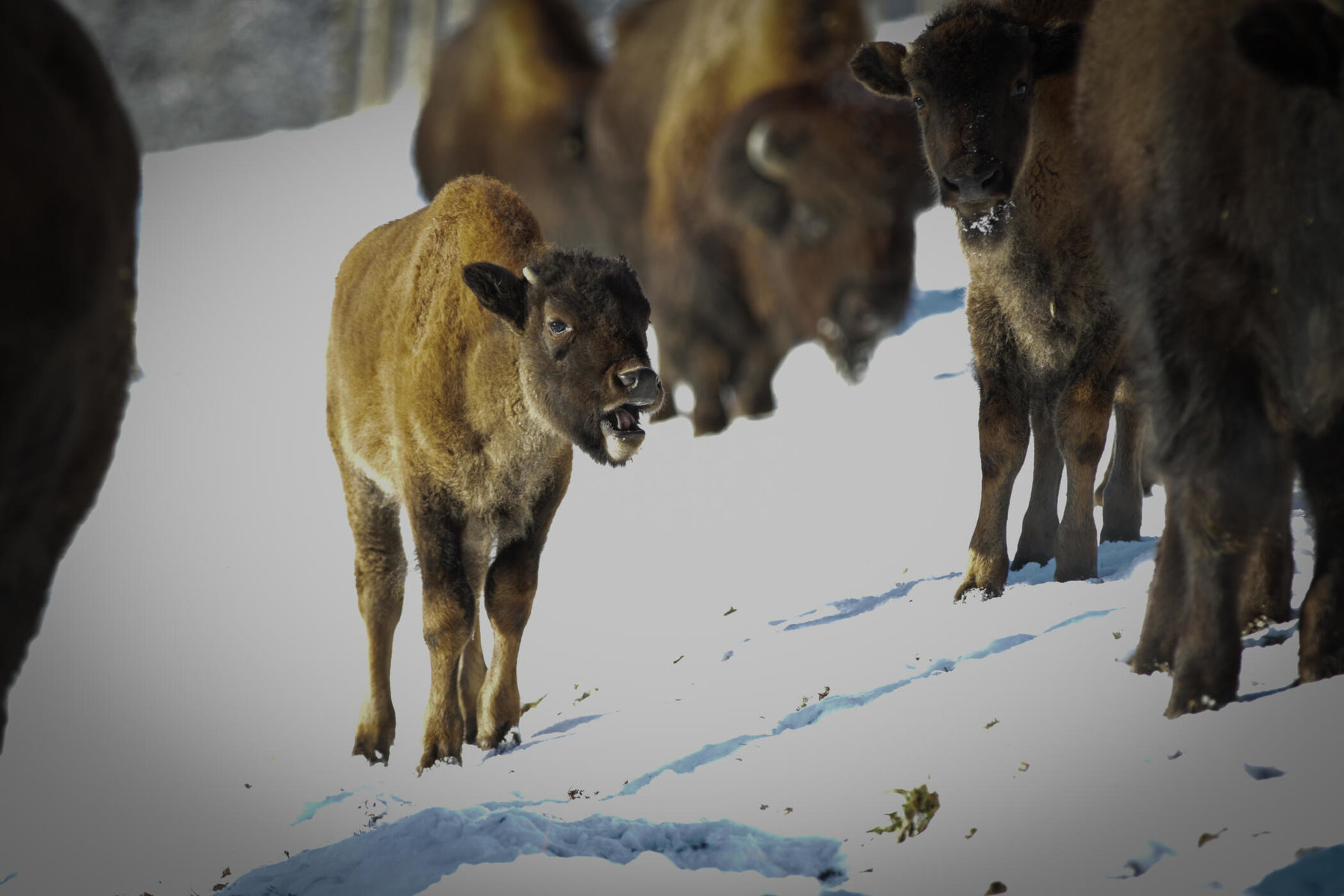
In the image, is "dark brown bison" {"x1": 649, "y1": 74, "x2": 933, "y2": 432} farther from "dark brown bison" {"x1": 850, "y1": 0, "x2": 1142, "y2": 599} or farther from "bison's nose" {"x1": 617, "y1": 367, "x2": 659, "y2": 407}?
"bison's nose" {"x1": 617, "y1": 367, "x2": 659, "y2": 407}

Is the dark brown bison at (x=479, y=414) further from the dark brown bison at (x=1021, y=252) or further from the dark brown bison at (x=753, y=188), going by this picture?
the dark brown bison at (x=753, y=188)

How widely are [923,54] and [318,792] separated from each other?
3361mm

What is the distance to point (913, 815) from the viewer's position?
3391mm

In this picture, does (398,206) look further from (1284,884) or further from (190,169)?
(1284,884)

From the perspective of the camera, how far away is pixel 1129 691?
3396mm

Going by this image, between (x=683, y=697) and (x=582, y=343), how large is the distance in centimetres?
129

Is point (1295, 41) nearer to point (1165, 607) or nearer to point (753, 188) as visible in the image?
point (1165, 607)

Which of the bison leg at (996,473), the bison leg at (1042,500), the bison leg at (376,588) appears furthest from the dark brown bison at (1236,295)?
the bison leg at (376,588)

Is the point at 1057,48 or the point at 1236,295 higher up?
the point at 1057,48

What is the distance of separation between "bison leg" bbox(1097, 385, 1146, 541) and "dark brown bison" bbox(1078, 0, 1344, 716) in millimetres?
1675

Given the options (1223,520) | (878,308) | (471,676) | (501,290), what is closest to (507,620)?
(471,676)

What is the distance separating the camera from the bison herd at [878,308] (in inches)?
101

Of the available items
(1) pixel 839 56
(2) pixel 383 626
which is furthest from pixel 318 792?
(1) pixel 839 56

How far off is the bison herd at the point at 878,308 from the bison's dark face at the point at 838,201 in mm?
21
